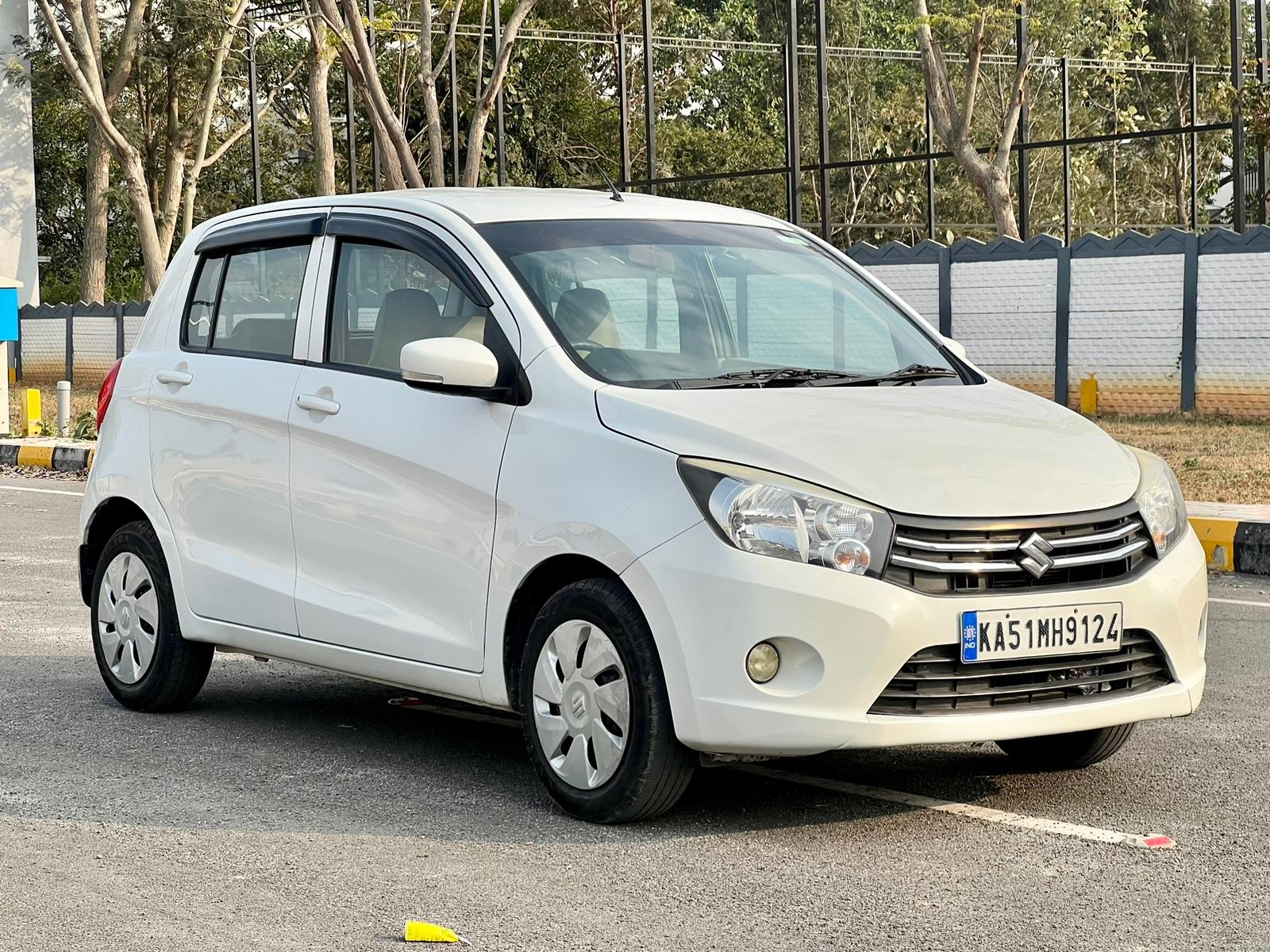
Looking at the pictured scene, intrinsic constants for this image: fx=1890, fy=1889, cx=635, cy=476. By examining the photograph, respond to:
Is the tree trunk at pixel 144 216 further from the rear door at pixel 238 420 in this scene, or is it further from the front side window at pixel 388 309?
the front side window at pixel 388 309

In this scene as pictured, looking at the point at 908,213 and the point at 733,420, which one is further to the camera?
the point at 908,213

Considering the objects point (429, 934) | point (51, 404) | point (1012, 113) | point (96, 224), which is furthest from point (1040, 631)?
point (96, 224)

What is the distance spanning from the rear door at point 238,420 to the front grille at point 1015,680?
2231mm

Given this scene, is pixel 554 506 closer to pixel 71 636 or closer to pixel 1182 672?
pixel 1182 672

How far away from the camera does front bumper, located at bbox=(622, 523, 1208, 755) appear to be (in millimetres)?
4738

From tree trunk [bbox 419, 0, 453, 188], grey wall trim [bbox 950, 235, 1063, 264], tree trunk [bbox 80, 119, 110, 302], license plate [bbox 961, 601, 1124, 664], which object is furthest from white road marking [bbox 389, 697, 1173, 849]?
tree trunk [bbox 80, 119, 110, 302]

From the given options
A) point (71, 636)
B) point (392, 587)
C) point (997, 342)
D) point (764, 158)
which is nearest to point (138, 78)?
point (764, 158)

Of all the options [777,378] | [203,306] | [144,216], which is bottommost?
[144,216]

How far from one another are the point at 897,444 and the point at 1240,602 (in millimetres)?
5060

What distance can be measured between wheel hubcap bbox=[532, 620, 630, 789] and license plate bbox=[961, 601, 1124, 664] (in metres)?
0.92

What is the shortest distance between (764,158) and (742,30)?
659 cm

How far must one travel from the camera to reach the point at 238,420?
21.0 ft

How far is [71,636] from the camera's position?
8.58 m

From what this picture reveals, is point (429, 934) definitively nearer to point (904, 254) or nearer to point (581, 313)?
point (581, 313)
